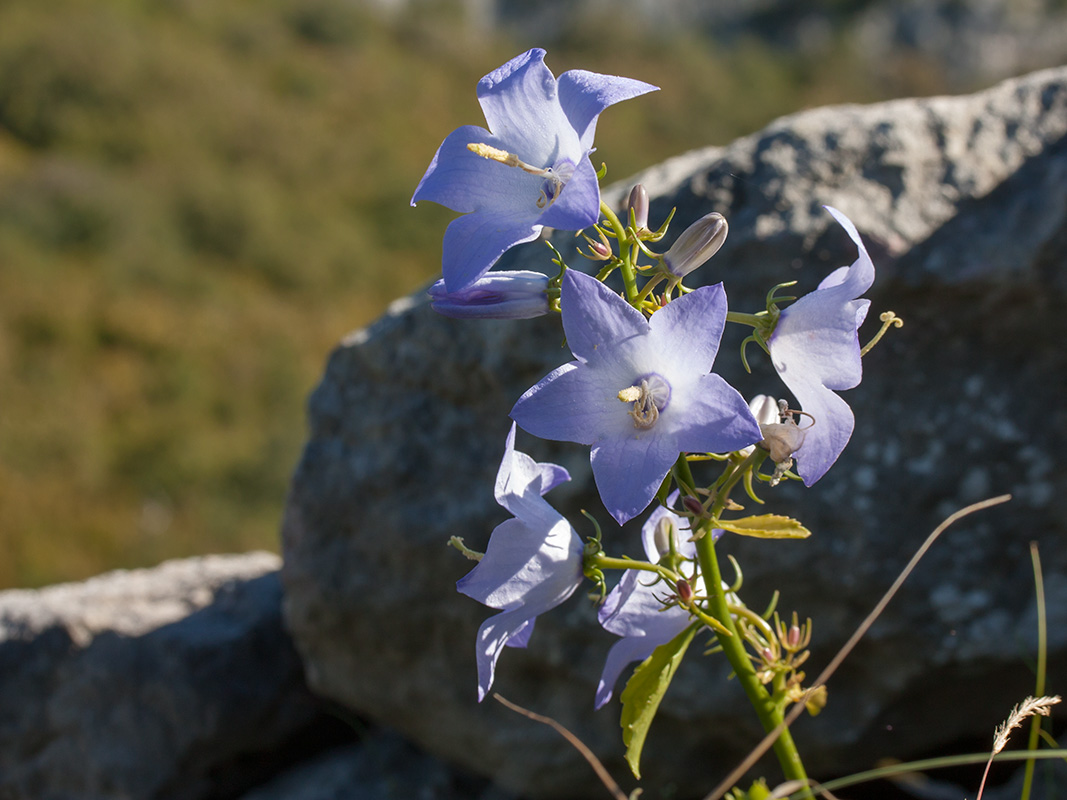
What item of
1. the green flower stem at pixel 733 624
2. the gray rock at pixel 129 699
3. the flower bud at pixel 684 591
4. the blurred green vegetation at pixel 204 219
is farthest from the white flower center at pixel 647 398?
the blurred green vegetation at pixel 204 219

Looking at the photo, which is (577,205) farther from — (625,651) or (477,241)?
(625,651)

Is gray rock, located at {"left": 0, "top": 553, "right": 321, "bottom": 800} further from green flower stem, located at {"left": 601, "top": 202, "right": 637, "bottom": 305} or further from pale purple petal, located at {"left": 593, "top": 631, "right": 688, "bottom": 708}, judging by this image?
green flower stem, located at {"left": 601, "top": 202, "right": 637, "bottom": 305}

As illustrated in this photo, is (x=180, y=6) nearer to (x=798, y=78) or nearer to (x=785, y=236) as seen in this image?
(x=798, y=78)

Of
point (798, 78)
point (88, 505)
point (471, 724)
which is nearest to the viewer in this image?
point (471, 724)

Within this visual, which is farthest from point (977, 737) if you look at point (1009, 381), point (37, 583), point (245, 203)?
point (245, 203)

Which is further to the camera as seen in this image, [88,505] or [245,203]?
[245,203]

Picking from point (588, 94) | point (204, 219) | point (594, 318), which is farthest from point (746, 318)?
point (204, 219)
